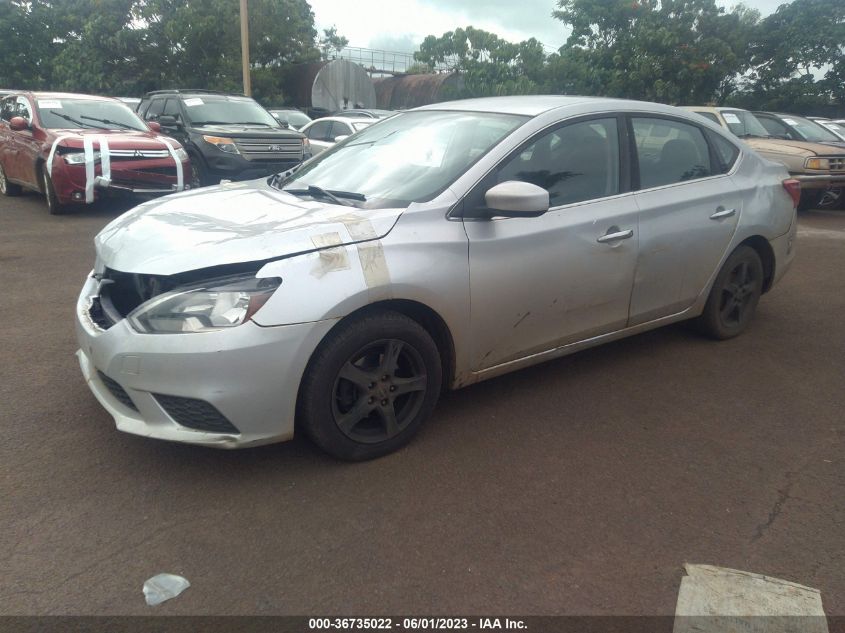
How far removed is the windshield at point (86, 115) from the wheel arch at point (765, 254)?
26.4ft

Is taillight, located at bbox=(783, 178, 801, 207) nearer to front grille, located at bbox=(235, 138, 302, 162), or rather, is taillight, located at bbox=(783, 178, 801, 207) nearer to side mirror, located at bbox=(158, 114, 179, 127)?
front grille, located at bbox=(235, 138, 302, 162)

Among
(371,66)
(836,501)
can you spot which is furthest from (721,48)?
(836,501)

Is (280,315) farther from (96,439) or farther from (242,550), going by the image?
(96,439)

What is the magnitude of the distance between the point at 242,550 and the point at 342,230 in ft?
4.44

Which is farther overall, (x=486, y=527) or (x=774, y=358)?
(x=774, y=358)

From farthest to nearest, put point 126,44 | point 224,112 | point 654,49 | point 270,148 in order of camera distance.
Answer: point 126,44, point 654,49, point 224,112, point 270,148

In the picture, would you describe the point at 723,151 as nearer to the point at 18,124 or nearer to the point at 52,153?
the point at 52,153

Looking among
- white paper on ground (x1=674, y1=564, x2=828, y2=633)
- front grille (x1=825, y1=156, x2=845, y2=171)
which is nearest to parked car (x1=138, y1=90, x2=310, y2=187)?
front grille (x1=825, y1=156, x2=845, y2=171)

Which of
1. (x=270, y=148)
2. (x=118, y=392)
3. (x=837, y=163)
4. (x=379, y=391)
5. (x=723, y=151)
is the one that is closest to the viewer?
(x=118, y=392)

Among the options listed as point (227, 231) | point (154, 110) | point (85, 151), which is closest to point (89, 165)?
point (85, 151)

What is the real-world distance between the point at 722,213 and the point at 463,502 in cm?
274

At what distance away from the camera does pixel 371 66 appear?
43156 millimetres

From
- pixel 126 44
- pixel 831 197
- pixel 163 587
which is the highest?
pixel 126 44

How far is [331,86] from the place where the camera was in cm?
3112
